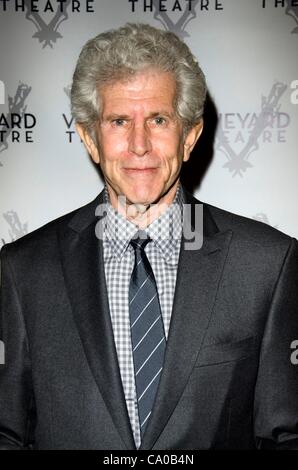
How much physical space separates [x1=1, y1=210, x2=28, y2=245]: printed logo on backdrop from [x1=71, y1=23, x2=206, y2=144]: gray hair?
0.67 metres

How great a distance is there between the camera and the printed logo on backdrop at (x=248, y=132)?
6.51ft

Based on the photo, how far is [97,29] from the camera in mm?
1999

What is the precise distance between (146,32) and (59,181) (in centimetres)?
74

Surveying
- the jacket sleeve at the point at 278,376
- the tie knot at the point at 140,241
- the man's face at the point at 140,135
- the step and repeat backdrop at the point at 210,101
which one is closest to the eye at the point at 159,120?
the man's face at the point at 140,135

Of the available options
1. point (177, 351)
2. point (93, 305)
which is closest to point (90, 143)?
point (93, 305)

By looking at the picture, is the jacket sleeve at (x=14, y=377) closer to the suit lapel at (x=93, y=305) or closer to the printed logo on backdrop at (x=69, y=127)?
the suit lapel at (x=93, y=305)

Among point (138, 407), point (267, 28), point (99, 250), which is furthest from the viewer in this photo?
point (267, 28)

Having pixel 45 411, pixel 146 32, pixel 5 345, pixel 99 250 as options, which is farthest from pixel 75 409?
pixel 146 32

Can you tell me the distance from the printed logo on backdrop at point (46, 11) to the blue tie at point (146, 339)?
952 millimetres

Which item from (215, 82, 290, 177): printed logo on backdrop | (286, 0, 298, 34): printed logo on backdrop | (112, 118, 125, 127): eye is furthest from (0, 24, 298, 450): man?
(286, 0, 298, 34): printed logo on backdrop

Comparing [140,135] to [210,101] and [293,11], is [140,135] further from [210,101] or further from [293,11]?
[293,11]

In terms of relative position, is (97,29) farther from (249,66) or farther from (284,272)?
(284,272)

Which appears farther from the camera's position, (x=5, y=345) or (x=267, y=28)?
(x=267, y=28)

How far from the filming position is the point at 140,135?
1372mm
